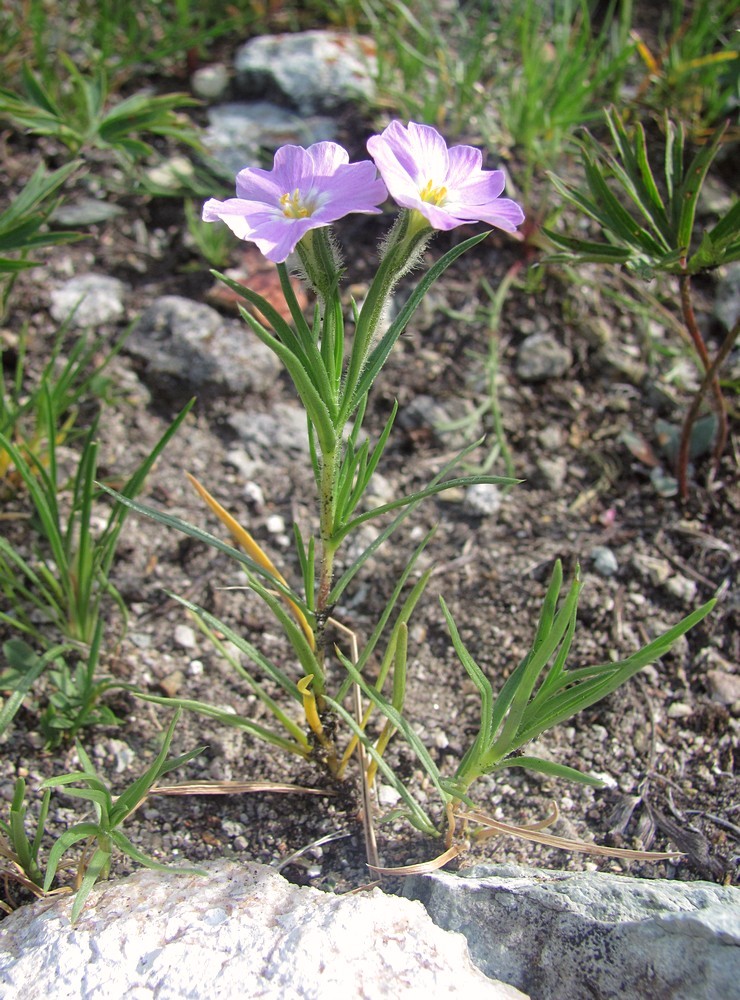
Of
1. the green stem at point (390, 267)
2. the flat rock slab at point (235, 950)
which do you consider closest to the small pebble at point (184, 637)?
the flat rock slab at point (235, 950)

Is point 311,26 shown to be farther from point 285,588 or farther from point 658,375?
point 285,588

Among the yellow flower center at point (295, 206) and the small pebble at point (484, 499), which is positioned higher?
the yellow flower center at point (295, 206)

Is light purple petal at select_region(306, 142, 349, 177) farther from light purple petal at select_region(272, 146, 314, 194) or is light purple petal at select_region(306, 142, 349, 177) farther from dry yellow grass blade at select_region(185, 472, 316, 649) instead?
dry yellow grass blade at select_region(185, 472, 316, 649)

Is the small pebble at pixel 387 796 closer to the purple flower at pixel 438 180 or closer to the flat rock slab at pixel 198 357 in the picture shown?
the purple flower at pixel 438 180

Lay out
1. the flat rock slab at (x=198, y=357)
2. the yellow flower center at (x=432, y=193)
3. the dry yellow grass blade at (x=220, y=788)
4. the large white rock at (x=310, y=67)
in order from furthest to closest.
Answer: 1. the large white rock at (x=310, y=67)
2. the flat rock slab at (x=198, y=357)
3. the dry yellow grass blade at (x=220, y=788)
4. the yellow flower center at (x=432, y=193)

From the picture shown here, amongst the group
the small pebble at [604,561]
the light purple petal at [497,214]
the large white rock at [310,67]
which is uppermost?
the light purple petal at [497,214]

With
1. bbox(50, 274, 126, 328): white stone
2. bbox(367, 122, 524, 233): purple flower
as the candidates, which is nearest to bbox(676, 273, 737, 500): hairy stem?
bbox(367, 122, 524, 233): purple flower

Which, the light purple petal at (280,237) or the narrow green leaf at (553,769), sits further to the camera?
the narrow green leaf at (553,769)
